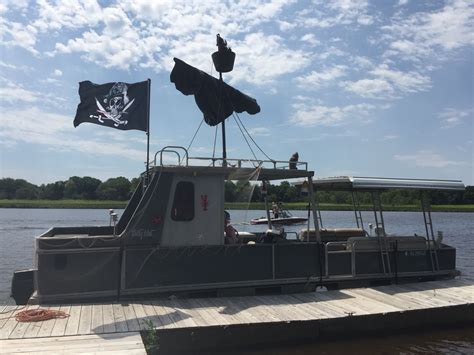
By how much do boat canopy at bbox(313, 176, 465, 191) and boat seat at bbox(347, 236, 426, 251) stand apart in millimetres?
1172

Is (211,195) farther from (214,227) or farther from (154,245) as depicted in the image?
(154,245)

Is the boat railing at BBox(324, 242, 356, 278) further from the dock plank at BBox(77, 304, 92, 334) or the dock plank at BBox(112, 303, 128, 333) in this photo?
the dock plank at BBox(77, 304, 92, 334)

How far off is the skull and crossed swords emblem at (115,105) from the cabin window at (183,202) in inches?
67.8

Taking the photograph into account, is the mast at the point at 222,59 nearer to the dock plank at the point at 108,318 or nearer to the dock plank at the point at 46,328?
the dock plank at the point at 108,318

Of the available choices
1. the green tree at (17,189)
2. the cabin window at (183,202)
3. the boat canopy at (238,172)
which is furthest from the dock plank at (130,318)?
the green tree at (17,189)

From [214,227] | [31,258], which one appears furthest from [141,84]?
[31,258]

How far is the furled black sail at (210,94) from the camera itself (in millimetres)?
10289

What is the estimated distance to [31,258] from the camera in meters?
21.5

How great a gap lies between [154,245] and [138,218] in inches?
23.5

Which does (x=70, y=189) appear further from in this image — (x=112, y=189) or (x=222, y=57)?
(x=222, y=57)

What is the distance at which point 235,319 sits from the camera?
25.4 feet

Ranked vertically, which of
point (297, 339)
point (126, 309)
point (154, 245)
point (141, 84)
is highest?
point (141, 84)

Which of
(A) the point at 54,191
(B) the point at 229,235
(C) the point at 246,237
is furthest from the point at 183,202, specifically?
(A) the point at 54,191

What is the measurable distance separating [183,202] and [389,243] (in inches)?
192
